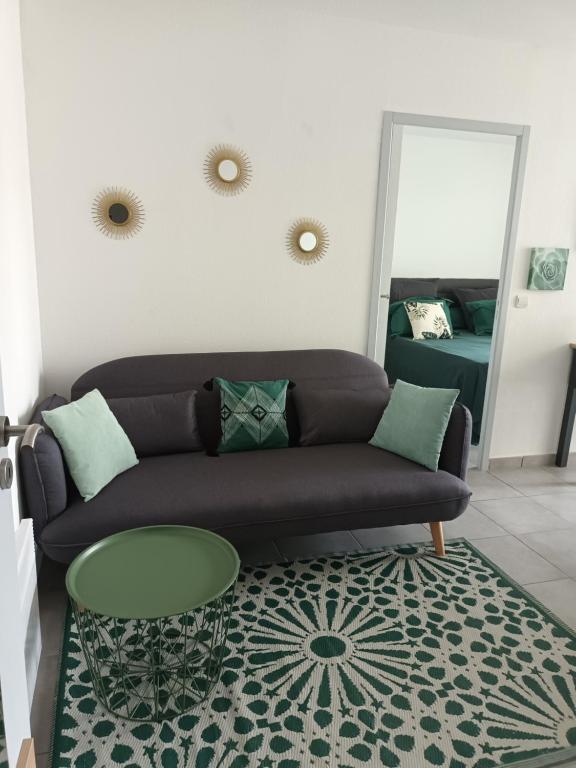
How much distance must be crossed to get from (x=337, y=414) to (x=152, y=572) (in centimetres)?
136

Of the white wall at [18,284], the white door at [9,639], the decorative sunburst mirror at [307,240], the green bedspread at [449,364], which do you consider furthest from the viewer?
the green bedspread at [449,364]

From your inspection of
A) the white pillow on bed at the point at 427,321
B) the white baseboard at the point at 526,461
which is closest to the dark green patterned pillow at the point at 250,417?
the white baseboard at the point at 526,461

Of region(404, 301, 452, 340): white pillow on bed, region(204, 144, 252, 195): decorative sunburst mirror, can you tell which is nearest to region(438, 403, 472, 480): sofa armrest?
region(204, 144, 252, 195): decorative sunburst mirror

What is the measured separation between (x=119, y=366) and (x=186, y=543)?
1.20 metres

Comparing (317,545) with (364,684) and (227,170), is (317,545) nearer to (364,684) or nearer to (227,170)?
(364,684)

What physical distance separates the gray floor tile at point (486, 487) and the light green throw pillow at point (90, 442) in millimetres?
2041

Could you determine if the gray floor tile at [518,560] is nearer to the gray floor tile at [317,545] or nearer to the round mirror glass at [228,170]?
the gray floor tile at [317,545]

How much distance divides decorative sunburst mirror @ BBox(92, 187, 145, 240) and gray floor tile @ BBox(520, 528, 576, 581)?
2.51 meters

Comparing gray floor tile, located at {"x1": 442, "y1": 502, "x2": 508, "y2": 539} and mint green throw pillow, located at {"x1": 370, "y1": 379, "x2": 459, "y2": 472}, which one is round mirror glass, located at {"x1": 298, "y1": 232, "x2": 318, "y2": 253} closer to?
mint green throw pillow, located at {"x1": 370, "y1": 379, "x2": 459, "y2": 472}

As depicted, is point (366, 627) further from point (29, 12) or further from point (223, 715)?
point (29, 12)

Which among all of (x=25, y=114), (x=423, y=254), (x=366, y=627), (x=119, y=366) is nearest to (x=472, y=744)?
(x=366, y=627)

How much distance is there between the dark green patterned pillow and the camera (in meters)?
2.80

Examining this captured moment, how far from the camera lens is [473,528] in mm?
3031

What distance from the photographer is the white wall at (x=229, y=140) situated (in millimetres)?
2785
